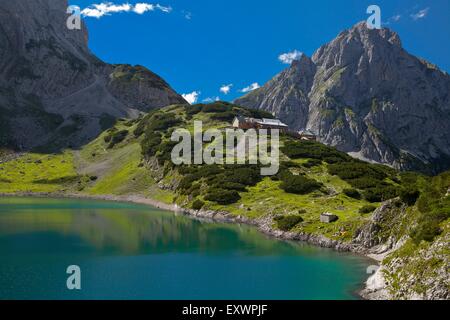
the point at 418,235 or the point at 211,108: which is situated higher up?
the point at 211,108

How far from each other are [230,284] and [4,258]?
24383 millimetres

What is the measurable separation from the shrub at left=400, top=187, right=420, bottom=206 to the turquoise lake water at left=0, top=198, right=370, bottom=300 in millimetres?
9163

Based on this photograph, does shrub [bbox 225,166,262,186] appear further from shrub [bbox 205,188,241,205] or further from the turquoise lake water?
the turquoise lake water

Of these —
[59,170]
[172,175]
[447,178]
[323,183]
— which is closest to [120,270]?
[447,178]

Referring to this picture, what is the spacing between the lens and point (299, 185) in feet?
281

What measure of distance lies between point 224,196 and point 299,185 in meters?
16.2

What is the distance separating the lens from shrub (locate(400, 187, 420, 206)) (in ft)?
161

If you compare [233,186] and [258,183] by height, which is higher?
[258,183]

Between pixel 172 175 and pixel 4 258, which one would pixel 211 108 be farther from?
pixel 4 258

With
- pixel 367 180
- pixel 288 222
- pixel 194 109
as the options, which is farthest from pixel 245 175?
pixel 194 109

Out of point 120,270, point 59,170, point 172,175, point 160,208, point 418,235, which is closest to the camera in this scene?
point 418,235

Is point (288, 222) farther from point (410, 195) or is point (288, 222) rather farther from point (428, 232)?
point (428, 232)
